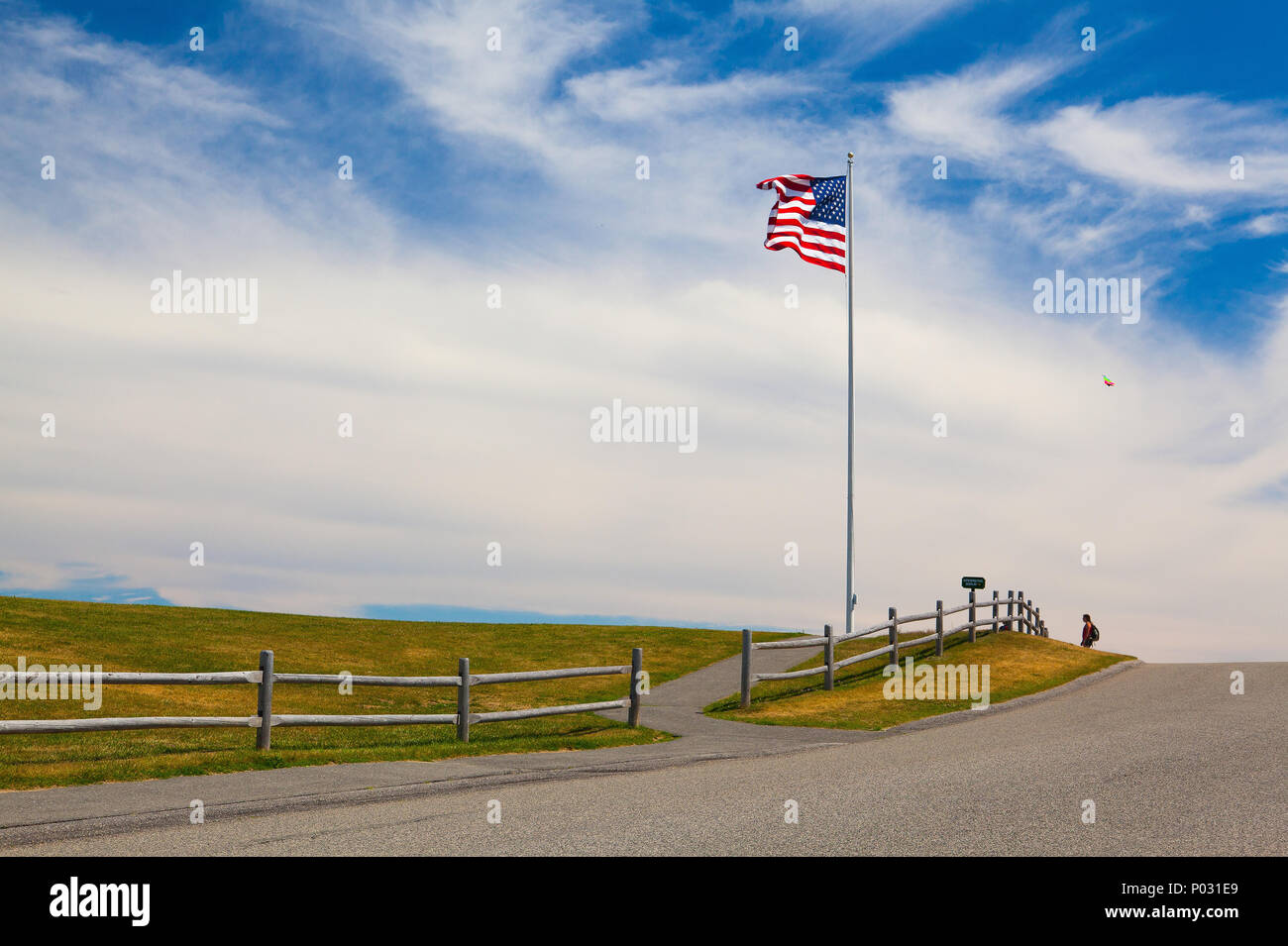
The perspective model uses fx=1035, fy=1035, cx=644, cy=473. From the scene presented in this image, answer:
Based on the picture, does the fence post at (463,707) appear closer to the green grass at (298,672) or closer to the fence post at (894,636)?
the green grass at (298,672)

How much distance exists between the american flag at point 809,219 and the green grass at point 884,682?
10.7m

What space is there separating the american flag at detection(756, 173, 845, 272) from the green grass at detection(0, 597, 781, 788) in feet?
38.8

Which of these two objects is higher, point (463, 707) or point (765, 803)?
point (765, 803)

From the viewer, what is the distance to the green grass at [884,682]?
66.8 ft

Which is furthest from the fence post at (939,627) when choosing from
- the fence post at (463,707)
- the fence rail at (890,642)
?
the fence post at (463,707)

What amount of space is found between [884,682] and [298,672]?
1390cm

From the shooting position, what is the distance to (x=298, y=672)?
24.5m

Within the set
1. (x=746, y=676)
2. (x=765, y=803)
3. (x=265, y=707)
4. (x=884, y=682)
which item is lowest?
(x=884, y=682)

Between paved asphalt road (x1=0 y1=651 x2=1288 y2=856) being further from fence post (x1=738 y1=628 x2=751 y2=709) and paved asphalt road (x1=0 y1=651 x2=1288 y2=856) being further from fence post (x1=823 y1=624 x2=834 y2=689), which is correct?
fence post (x1=823 y1=624 x2=834 y2=689)

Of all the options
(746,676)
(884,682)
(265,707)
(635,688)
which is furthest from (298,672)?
(884,682)

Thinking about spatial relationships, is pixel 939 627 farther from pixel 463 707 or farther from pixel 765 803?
pixel 765 803
